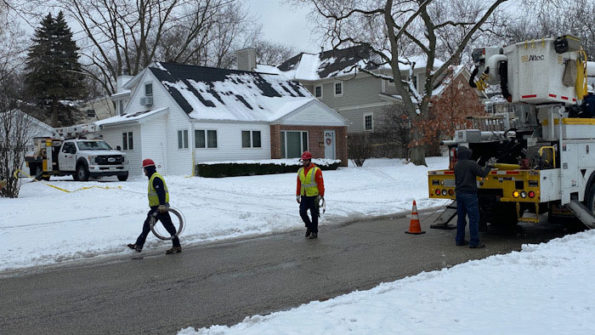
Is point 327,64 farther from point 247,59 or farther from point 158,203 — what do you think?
point 158,203

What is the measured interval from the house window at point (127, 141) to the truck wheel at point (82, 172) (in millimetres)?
4290

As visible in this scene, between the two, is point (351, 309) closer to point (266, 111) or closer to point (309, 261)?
point (309, 261)

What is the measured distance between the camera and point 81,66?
48812 millimetres

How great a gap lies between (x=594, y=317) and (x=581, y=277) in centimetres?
159

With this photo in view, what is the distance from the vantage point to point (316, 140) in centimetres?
3191

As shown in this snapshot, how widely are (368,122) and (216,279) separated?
120 feet

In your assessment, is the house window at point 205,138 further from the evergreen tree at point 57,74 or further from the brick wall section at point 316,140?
the evergreen tree at point 57,74

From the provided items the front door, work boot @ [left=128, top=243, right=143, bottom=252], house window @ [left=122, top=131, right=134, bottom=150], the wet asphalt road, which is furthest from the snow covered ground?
the front door

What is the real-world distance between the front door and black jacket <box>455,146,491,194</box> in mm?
23334

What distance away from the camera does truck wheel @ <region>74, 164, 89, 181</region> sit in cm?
2377

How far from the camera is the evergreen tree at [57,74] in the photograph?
45.9 metres

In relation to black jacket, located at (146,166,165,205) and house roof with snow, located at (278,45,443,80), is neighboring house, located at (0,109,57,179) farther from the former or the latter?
house roof with snow, located at (278,45,443,80)

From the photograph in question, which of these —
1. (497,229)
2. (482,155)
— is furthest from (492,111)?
(497,229)

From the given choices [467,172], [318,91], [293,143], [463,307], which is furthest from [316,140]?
[463,307]
